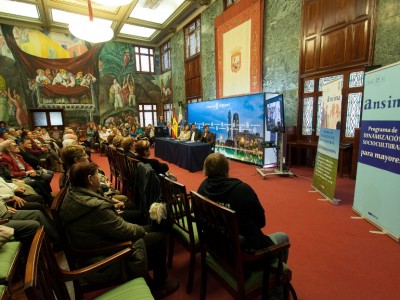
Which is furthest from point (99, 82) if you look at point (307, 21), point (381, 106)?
point (381, 106)

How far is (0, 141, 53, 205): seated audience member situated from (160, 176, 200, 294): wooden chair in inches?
94.1

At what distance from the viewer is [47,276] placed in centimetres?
87

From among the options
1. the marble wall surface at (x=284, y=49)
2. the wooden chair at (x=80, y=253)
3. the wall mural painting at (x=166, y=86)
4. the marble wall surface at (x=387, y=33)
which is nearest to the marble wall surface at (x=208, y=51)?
the marble wall surface at (x=284, y=49)

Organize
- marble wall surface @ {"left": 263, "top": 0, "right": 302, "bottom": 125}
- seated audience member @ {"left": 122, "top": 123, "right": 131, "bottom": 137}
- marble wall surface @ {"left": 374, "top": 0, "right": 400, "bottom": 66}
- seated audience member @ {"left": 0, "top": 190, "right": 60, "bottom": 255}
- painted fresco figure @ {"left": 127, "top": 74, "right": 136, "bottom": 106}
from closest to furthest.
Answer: seated audience member @ {"left": 0, "top": 190, "right": 60, "bottom": 255} < marble wall surface @ {"left": 374, "top": 0, "right": 400, "bottom": 66} < marble wall surface @ {"left": 263, "top": 0, "right": 302, "bottom": 125} < seated audience member @ {"left": 122, "top": 123, "right": 131, "bottom": 137} < painted fresco figure @ {"left": 127, "top": 74, "right": 136, "bottom": 106}

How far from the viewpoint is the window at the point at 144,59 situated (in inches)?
508

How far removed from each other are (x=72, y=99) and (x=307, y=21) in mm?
11144

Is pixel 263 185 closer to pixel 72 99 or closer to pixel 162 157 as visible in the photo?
pixel 162 157

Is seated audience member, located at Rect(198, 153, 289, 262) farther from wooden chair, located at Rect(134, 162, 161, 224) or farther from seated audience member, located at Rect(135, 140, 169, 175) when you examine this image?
seated audience member, located at Rect(135, 140, 169, 175)

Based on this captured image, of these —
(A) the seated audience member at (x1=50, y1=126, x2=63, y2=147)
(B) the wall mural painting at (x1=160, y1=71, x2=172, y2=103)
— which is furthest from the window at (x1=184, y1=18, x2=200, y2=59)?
(A) the seated audience member at (x1=50, y1=126, x2=63, y2=147)

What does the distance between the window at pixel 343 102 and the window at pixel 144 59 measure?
10.3 meters

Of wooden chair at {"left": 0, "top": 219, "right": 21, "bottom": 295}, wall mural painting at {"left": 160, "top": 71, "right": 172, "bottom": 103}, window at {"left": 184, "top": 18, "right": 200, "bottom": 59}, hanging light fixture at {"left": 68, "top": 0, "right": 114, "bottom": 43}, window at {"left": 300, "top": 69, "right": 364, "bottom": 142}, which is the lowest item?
wooden chair at {"left": 0, "top": 219, "right": 21, "bottom": 295}

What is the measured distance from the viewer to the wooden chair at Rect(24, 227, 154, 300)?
660 millimetres

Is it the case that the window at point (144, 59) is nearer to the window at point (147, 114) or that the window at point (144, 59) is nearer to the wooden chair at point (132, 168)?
the window at point (147, 114)

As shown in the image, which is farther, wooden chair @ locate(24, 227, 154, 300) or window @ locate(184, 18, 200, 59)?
window @ locate(184, 18, 200, 59)
